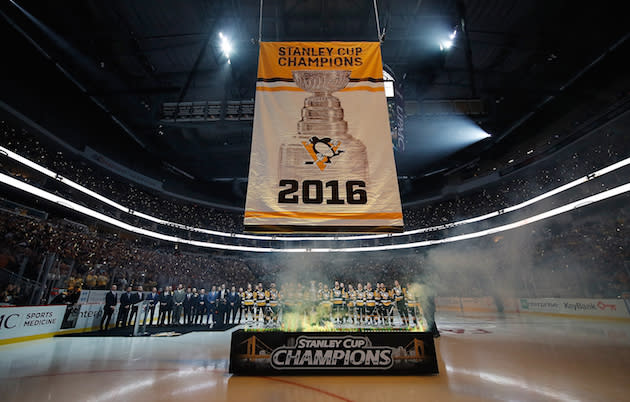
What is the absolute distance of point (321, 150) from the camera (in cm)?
209

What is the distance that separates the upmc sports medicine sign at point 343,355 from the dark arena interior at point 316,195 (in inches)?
0.9

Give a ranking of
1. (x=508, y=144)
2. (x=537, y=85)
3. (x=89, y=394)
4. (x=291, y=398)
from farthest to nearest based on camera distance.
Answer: (x=508, y=144), (x=537, y=85), (x=89, y=394), (x=291, y=398)

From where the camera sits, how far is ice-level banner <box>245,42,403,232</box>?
190 centimetres

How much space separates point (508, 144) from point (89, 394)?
19.5m

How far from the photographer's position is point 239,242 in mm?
25344

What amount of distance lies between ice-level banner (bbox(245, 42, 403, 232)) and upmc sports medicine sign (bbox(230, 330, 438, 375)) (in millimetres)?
2225

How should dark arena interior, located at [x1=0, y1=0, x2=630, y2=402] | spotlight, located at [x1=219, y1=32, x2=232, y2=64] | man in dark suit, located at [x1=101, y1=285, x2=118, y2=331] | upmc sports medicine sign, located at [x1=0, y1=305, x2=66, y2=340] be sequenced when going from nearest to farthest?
dark arena interior, located at [x1=0, y1=0, x2=630, y2=402]
upmc sports medicine sign, located at [x1=0, y1=305, x2=66, y2=340]
man in dark suit, located at [x1=101, y1=285, x2=118, y2=331]
spotlight, located at [x1=219, y1=32, x2=232, y2=64]

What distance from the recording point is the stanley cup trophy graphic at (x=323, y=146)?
80.0 inches

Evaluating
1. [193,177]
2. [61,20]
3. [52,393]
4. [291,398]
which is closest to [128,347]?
[52,393]

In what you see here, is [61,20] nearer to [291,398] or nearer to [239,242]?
[291,398]

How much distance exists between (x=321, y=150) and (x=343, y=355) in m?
2.80

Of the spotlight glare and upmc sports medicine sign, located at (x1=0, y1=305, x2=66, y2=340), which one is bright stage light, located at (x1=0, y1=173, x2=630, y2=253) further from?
the spotlight glare

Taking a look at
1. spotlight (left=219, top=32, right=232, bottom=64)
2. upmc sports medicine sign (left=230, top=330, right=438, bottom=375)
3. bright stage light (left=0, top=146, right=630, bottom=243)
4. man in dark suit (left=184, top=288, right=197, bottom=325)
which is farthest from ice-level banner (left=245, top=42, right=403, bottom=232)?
man in dark suit (left=184, top=288, right=197, bottom=325)

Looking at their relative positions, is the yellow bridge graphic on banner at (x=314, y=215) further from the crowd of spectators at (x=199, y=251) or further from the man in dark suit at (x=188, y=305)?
the crowd of spectators at (x=199, y=251)
